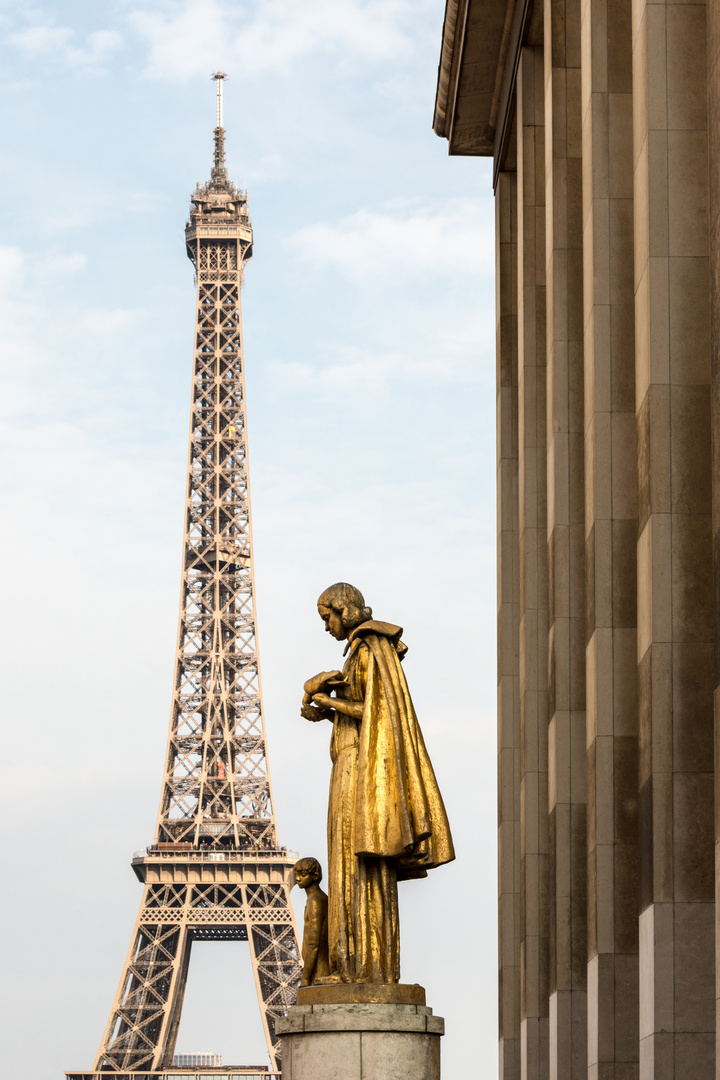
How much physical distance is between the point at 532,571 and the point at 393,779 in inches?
447

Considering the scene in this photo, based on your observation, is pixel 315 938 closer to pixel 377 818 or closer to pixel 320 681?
pixel 377 818

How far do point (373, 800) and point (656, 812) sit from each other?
2.43 metres

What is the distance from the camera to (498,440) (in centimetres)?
3031

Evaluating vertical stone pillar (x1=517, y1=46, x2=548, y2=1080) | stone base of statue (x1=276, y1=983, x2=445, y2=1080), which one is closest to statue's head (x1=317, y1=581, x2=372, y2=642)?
stone base of statue (x1=276, y1=983, x2=445, y2=1080)

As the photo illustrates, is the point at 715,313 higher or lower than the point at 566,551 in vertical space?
lower

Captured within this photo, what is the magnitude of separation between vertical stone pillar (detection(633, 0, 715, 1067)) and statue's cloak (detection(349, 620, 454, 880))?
191 centimetres

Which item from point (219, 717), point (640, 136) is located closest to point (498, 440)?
point (640, 136)

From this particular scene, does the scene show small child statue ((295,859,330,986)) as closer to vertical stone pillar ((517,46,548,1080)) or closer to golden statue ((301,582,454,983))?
golden statue ((301,582,454,983))

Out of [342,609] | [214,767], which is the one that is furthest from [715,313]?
[214,767]

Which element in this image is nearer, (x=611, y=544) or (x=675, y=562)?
(x=675, y=562)

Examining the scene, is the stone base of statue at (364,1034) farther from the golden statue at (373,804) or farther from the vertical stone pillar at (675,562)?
the vertical stone pillar at (675,562)

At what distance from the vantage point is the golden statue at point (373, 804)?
47.8 ft

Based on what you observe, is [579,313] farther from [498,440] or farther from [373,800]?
[373,800]

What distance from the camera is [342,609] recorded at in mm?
15375
